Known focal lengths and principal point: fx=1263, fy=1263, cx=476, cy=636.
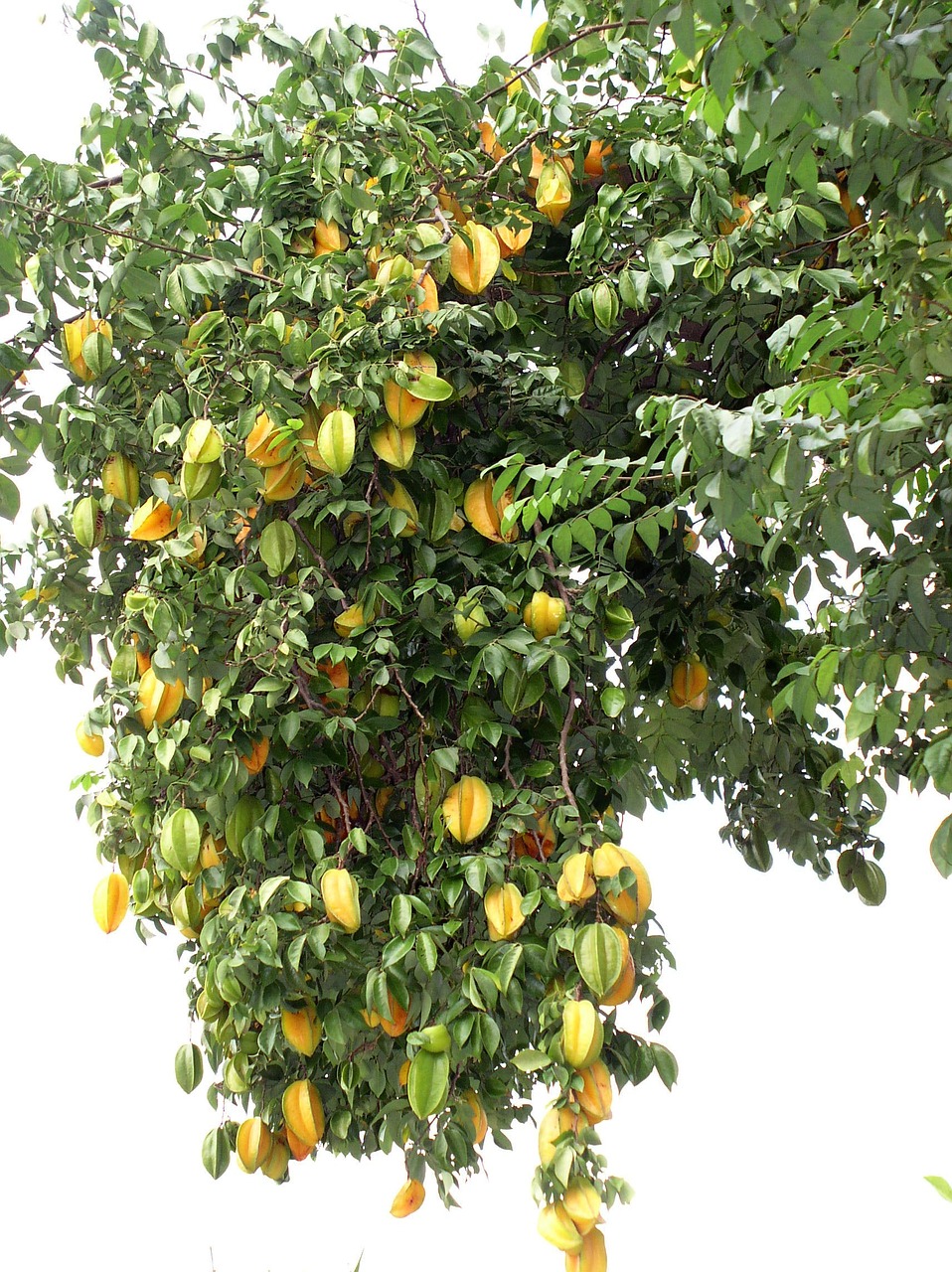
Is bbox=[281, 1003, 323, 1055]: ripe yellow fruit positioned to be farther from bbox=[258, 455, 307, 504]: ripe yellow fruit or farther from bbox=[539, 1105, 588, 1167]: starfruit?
bbox=[258, 455, 307, 504]: ripe yellow fruit

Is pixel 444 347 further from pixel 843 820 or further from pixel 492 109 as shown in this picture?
pixel 843 820

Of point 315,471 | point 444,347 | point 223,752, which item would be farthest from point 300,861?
point 444,347

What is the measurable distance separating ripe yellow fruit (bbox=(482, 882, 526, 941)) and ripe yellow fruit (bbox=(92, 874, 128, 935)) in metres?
0.70

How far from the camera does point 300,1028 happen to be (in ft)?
6.09

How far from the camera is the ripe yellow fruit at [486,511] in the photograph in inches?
77.3

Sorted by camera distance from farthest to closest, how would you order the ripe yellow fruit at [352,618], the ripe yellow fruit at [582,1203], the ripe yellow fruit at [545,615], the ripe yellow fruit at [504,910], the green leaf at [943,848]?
the ripe yellow fruit at [352,618]
the ripe yellow fruit at [545,615]
the ripe yellow fruit at [504,910]
the ripe yellow fruit at [582,1203]
the green leaf at [943,848]

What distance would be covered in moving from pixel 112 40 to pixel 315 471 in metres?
0.80

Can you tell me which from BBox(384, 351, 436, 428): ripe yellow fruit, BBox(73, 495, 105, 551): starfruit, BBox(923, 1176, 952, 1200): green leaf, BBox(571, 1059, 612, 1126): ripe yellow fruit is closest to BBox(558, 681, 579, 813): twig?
BBox(571, 1059, 612, 1126): ripe yellow fruit

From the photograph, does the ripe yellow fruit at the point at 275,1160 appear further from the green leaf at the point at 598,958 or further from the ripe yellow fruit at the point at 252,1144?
the green leaf at the point at 598,958

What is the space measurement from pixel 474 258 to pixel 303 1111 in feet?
4.44

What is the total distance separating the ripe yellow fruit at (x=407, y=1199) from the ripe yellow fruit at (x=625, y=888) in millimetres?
619

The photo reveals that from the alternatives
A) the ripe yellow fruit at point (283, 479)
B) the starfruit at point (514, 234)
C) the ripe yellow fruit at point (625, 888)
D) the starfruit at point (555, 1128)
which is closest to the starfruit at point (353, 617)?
the ripe yellow fruit at point (283, 479)

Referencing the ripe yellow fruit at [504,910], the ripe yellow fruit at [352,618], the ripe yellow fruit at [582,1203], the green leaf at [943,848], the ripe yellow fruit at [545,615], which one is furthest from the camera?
the ripe yellow fruit at [352,618]

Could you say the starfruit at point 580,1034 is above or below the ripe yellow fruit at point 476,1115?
below
